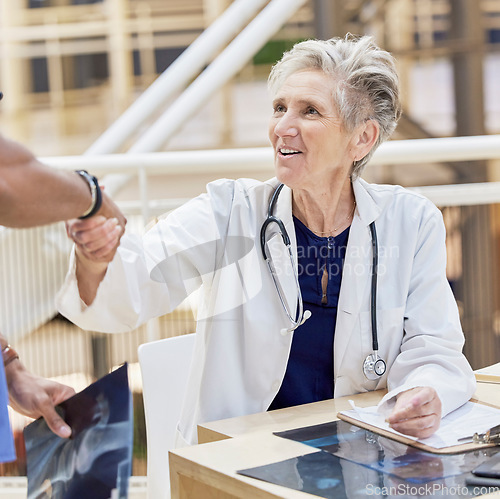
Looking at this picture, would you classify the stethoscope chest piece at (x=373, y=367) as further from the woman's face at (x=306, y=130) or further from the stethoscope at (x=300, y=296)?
the woman's face at (x=306, y=130)

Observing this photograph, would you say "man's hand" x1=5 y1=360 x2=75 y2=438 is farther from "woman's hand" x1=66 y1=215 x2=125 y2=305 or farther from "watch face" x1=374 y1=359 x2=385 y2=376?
"watch face" x1=374 y1=359 x2=385 y2=376

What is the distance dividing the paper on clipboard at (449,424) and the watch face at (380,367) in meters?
0.18

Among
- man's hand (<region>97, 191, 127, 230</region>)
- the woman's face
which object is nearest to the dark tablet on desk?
man's hand (<region>97, 191, 127, 230</region>)

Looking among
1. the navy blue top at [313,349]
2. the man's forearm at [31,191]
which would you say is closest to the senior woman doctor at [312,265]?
the navy blue top at [313,349]

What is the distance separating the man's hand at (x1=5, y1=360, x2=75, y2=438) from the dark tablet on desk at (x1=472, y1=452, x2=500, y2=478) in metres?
0.56

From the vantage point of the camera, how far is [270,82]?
5.84ft

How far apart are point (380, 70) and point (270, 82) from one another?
25 centimetres

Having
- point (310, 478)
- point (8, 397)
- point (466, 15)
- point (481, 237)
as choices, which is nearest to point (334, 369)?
point (310, 478)

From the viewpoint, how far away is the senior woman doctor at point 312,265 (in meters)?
1.60

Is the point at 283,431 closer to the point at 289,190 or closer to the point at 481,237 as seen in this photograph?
the point at 289,190

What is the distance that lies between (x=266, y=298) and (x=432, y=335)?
349 mm

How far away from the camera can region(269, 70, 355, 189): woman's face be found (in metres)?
1.66

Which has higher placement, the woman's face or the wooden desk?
the woman's face

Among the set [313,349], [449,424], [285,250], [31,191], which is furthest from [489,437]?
[31,191]
